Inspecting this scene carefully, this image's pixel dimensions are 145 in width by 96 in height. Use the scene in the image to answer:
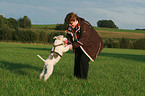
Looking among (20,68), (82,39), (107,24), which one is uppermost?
(107,24)

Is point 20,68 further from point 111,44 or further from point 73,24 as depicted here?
point 111,44

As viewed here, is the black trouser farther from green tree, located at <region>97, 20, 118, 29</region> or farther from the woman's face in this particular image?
green tree, located at <region>97, 20, 118, 29</region>

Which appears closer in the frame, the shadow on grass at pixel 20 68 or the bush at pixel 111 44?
the shadow on grass at pixel 20 68

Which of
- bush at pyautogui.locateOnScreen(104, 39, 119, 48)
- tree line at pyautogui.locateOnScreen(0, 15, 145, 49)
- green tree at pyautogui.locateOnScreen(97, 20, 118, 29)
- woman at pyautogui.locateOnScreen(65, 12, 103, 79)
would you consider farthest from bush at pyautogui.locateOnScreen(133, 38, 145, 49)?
green tree at pyautogui.locateOnScreen(97, 20, 118, 29)

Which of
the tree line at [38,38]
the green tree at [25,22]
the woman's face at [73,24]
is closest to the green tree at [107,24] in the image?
the green tree at [25,22]

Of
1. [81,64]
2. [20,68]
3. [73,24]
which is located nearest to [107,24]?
[20,68]

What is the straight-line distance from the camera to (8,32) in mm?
55188

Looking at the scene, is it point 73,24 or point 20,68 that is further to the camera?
point 20,68

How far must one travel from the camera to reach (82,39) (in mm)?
6027

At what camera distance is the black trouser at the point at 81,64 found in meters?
6.43

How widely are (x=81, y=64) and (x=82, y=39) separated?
2.98ft

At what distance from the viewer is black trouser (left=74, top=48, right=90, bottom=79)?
643 centimetres

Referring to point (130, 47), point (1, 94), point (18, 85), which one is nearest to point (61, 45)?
point (18, 85)

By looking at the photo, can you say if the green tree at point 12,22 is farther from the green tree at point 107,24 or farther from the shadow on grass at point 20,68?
the shadow on grass at point 20,68
